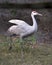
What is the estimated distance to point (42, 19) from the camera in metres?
8.46

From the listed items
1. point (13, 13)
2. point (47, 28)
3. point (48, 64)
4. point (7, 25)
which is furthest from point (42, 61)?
point (13, 13)

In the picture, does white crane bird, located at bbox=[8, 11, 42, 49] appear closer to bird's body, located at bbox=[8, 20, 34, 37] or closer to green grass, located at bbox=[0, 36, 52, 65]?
bird's body, located at bbox=[8, 20, 34, 37]

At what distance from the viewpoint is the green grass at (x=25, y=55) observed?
4.35 metres

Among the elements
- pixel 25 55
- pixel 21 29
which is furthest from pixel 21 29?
pixel 25 55

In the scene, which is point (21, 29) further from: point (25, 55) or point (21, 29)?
point (25, 55)

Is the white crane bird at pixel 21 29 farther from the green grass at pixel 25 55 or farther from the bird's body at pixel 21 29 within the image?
the green grass at pixel 25 55

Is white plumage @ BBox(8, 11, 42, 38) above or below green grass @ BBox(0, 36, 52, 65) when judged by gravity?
above

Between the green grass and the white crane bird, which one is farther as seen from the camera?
the white crane bird

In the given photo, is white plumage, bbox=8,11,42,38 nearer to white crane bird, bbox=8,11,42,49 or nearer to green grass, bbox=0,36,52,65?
white crane bird, bbox=8,11,42,49

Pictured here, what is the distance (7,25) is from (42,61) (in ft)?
12.4

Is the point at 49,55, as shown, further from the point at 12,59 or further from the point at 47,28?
the point at 47,28

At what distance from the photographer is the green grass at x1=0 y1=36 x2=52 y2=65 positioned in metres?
4.35

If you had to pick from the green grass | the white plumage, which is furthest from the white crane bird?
the green grass

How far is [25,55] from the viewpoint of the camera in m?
4.79
